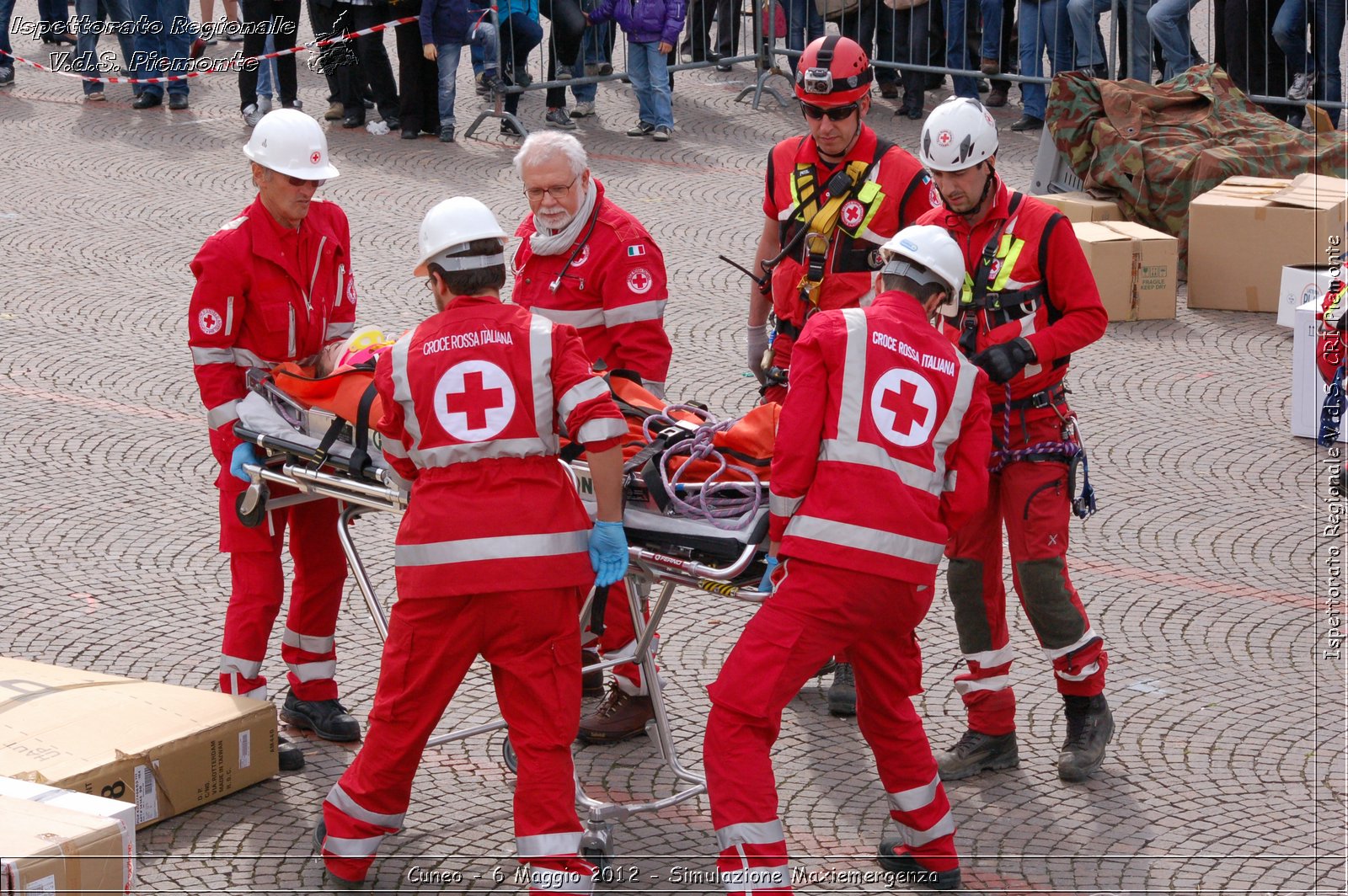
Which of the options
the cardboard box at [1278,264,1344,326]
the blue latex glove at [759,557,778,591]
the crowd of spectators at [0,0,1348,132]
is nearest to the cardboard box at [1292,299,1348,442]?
the cardboard box at [1278,264,1344,326]

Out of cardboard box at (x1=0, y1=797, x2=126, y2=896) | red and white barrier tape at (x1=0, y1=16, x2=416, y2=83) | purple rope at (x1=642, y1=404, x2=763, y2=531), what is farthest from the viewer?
red and white barrier tape at (x1=0, y1=16, x2=416, y2=83)

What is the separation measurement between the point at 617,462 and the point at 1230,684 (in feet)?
9.15

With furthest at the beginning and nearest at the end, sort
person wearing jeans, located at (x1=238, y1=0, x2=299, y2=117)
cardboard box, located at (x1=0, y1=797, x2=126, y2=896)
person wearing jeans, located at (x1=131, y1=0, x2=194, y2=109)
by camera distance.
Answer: person wearing jeans, located at (x1=131, y1=0, x2=194, y2=109), person wearing jeans, located at (x1=238, y1=0, x2=299, y2=117), cardboard box, located at (x1=0, y1=797, x2=126, y2=896)

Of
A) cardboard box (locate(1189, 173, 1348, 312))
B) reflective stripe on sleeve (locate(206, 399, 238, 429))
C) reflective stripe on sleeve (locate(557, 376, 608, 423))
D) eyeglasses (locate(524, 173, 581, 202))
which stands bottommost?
cardboard box (locate(1189, 173, 1348, 312))

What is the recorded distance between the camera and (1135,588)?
6812 millimetres

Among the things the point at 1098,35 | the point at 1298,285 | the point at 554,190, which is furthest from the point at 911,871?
the point at 1098,35

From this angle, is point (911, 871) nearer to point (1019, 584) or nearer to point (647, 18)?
point (1019, 584)

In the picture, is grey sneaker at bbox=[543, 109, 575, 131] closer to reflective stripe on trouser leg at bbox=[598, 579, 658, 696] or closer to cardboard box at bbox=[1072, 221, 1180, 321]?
cardboard box at bbox=[1072, 221, 1180, 321]

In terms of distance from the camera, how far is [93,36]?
1584 cm

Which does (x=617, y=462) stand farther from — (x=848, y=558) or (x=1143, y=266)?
(x=1143, y=266)

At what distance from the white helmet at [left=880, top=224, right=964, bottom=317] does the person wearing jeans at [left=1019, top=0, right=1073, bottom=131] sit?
9958 millimetres

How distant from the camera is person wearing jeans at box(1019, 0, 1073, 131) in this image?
1411 centimetres

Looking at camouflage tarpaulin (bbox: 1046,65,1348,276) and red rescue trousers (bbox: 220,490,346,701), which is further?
camouflage tarpaulin (bbox: 1046,65,1348,276)

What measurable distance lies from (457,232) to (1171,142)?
8210 mm
